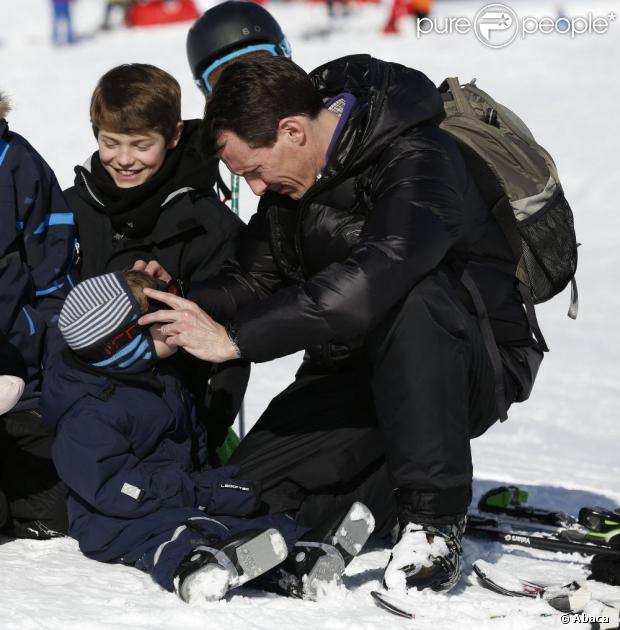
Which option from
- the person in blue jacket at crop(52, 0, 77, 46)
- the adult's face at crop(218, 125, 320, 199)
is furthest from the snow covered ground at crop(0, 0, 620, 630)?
the adult's face at crop(218, 125, 320, 199)

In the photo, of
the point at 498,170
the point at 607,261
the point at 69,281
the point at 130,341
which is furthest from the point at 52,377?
the point at 607,261

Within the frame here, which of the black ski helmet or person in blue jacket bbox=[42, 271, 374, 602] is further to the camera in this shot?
the black ski helmet

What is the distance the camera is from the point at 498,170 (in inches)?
129

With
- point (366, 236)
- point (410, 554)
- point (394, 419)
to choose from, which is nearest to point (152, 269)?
point (366, 236)

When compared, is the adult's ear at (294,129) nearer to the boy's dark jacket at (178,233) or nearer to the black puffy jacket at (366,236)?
the black puffy jacket at (366,236)

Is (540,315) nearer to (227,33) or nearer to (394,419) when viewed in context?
(227,33)

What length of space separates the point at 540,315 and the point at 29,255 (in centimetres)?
575

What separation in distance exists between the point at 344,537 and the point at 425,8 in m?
17.7

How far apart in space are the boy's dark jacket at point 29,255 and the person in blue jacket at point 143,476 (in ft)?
0.51

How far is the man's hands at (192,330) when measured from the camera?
288cm

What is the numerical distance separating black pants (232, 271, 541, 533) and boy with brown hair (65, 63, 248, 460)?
280 mm

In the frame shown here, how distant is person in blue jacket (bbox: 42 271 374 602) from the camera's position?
279 cm

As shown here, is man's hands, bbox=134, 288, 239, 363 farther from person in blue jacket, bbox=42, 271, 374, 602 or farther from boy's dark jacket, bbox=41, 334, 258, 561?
boy's dark jacket, bbox=41, 334, 258, 561

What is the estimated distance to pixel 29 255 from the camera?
3.50 m
